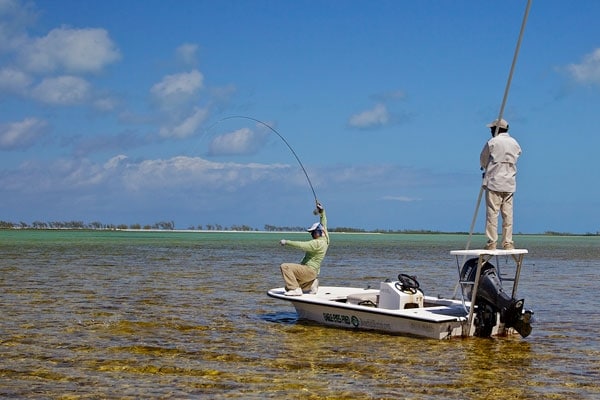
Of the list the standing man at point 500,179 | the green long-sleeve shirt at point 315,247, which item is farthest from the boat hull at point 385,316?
the standing man at point 500,179

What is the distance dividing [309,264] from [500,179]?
446 cm

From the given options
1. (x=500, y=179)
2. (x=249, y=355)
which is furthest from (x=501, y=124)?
(x=249, y=355)

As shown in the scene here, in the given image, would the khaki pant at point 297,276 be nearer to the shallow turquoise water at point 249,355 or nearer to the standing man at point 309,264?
the standing man at point 309,264

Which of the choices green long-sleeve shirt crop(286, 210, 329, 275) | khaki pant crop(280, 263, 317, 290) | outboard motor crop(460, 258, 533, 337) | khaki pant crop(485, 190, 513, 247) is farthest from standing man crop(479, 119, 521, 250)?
khaki pant crop(280, 263, 317, 290)

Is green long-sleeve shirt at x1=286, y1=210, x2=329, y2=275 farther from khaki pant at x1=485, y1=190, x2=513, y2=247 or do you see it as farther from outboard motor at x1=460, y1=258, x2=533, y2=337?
khaki pant at x1=485, y1=190, x2=513, y2=247

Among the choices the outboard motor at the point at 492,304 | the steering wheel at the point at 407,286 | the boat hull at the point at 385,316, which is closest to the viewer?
the outboard motor at the point at 492,304

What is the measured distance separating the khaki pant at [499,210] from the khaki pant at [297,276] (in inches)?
159

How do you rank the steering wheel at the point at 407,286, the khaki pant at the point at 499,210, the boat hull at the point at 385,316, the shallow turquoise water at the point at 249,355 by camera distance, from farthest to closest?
the steering wheel at the point at 407,286 < the boat hull at the point at 385,316 < the khaki pant at the point at 499,210 < the shallow turquoise water at the point at 249,355

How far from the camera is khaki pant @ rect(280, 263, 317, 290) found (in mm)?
15797

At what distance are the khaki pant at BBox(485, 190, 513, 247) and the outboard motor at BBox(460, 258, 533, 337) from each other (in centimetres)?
57

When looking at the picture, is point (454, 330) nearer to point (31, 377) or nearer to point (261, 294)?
point (31, 377)

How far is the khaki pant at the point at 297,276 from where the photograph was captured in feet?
51.8

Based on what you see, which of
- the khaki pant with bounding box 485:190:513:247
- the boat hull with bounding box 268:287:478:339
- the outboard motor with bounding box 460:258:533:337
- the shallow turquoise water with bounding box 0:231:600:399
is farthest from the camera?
the boat hull with bounding box 268:287:478:339

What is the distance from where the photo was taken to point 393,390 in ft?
33.5
